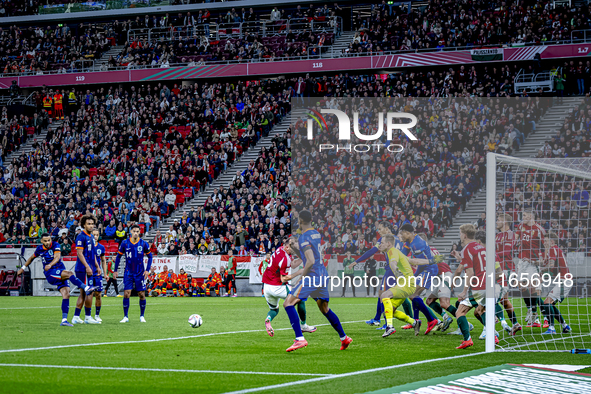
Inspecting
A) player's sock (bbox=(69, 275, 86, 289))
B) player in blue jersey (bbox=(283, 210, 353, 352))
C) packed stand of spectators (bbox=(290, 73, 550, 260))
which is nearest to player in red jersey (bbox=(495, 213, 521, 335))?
player in blue jersey (bbox=(283, 210, 353, 352))

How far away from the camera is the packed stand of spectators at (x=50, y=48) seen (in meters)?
45.2

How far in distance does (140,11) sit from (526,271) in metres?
38.5

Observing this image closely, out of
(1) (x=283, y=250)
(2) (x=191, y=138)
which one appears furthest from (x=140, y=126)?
(1) (x=283, y=250)

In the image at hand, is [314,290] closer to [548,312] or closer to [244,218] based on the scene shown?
[548,312]

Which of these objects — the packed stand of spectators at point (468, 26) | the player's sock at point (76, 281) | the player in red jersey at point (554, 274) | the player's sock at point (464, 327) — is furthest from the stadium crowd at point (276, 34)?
the player's sock at point (76, 281)

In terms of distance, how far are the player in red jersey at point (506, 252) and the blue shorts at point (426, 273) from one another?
3.99 ft

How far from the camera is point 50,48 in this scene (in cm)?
4653

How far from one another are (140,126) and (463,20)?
Answer: 18.6 metres

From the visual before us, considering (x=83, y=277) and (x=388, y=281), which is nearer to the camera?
(x=388, y=281)

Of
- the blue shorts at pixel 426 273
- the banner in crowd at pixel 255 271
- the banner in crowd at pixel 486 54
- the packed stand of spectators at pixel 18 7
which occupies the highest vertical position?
the packed stand of spectators at pixel 18 7

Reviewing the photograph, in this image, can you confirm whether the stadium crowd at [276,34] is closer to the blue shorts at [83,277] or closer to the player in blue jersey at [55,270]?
the blue shorts at [83,277]

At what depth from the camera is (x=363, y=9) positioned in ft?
143

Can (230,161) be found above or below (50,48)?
below

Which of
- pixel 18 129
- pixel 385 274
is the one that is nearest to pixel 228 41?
pixel 18 129
